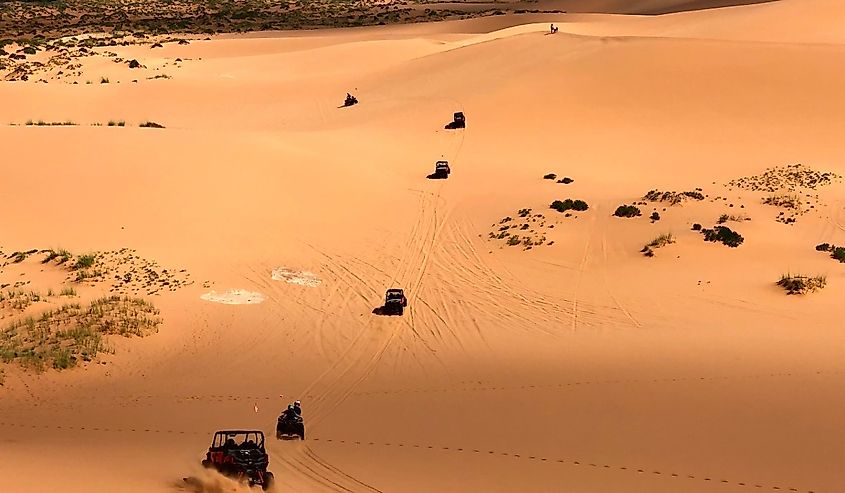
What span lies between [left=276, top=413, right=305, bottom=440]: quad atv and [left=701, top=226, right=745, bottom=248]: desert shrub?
15.4 meters

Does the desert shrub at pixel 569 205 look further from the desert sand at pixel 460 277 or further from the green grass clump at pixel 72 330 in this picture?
the green grass clump at pixel 72 330

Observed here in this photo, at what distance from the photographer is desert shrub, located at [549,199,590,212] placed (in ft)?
92.5

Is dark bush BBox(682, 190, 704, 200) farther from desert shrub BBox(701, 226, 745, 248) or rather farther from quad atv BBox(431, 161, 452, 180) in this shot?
quad atv BBox(431, 161, 452, 180)

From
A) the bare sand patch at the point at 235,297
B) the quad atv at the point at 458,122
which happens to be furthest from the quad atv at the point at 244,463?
the quad atv at the point at 458,122

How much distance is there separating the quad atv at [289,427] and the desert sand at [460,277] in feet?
0.73

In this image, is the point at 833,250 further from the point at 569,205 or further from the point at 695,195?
the point at 569,205

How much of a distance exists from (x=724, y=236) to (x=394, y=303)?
10.6 metres

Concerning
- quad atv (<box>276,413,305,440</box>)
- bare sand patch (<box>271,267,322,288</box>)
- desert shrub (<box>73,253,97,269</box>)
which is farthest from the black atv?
quad atv (<box>276,413,305,440</box>)

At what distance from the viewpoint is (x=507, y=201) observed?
30141mm

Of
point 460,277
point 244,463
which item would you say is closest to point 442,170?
point 460,277

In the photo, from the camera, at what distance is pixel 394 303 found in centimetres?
2078

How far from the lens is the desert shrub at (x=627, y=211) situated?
27234 millimetres

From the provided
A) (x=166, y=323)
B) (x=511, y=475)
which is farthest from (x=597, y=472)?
(x=166, y=323)

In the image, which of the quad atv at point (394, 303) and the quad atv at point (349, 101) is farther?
the quad atv at point (349, 101)
